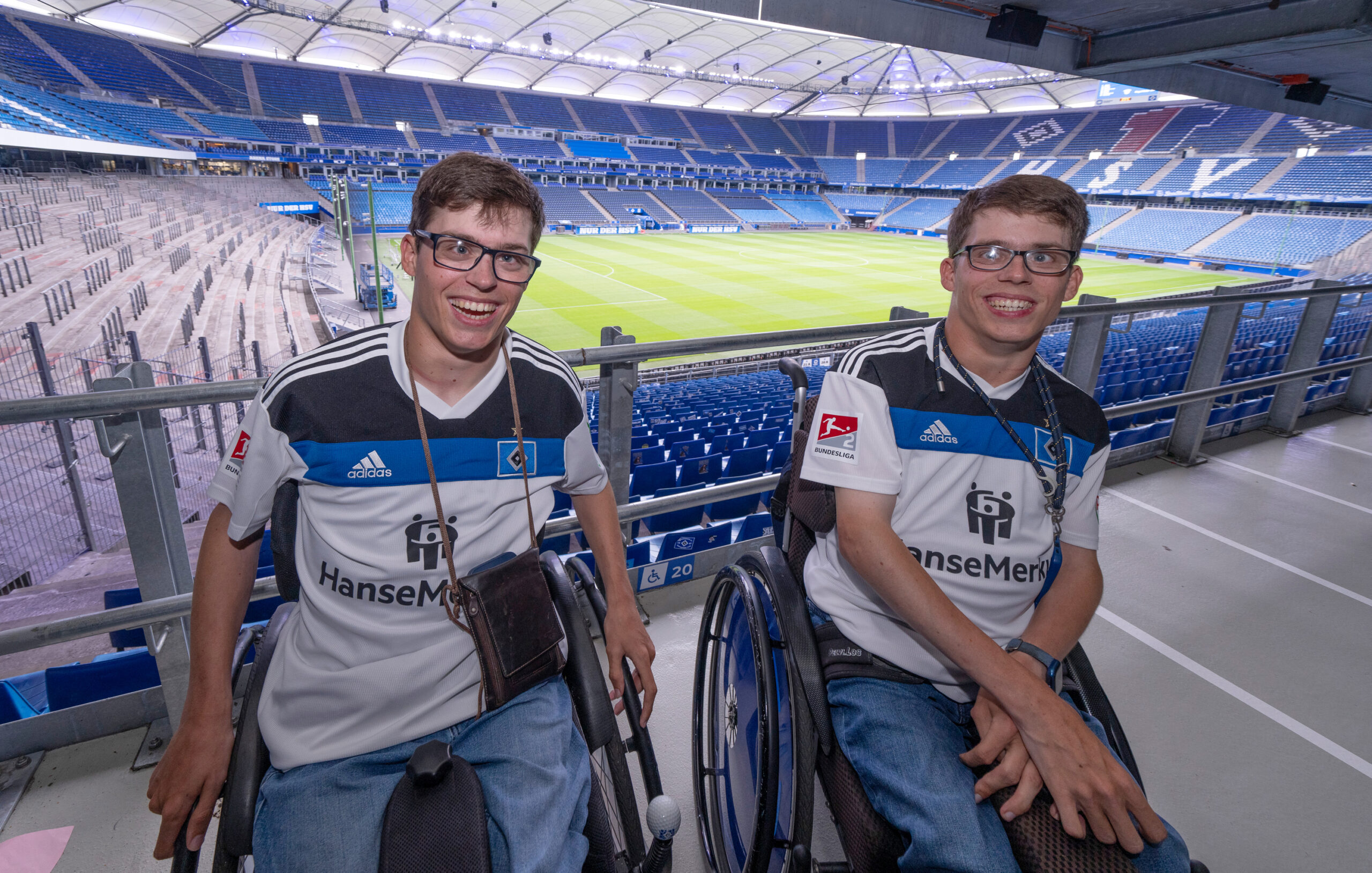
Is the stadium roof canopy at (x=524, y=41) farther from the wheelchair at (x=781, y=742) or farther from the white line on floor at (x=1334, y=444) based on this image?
the wheelchair at (x=781, y=742)

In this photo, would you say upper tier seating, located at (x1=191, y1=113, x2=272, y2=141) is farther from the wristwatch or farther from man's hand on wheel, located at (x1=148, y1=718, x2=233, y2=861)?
the wristwatch

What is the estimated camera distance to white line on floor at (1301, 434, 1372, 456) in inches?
184

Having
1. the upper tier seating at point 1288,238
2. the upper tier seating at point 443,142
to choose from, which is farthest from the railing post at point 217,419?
the upper tier seating at point 443,142

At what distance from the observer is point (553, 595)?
1461 millimetres

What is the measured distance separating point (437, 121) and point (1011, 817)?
57.0 metres

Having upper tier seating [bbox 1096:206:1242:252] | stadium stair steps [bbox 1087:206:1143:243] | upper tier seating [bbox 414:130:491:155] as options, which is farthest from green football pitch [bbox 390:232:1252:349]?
upper tier seating [bbox 414:130:491:155]

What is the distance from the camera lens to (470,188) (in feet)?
4.08

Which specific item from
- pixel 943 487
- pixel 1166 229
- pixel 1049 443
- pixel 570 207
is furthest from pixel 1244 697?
pixel 570 207

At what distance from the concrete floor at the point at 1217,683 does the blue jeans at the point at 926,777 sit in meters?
0.50

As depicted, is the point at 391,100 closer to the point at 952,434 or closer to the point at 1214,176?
the point at 1214,176

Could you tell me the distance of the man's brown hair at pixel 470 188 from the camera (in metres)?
1.24

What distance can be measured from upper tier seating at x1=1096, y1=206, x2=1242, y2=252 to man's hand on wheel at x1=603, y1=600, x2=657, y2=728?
147 feet

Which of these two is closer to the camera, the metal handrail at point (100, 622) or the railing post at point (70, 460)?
the metal handrail at point (100, 622)

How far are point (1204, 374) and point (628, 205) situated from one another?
1865 inches
